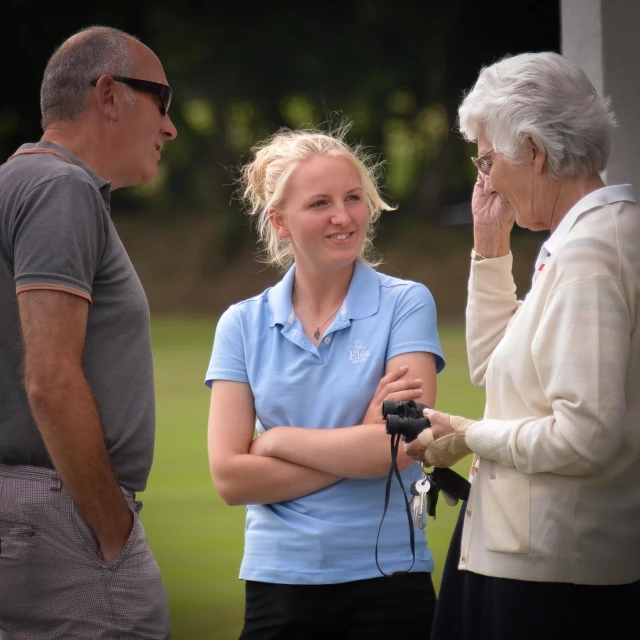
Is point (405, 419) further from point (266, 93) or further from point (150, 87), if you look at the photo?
point (266, 93)

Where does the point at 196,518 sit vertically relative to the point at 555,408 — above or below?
below

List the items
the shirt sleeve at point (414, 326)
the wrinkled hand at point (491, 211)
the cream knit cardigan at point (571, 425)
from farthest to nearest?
the shirt sleeve at point (414, 326) → the wrinkled hand at point (491, 211) → the cream knit cardigan at point (571, 425)

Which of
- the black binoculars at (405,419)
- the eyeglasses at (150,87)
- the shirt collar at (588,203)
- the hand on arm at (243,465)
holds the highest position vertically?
the eyeglasses at (150,87)

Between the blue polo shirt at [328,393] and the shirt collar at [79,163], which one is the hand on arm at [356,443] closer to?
the blue polo shirt at [328,393]

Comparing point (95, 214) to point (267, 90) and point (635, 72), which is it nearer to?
point (635, 72)

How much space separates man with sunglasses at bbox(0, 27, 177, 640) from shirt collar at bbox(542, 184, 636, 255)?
0.98 m

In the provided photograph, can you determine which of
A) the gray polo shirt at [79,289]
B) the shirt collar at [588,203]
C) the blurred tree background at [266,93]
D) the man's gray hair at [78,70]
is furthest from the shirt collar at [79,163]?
the blurred tree background at [266,93]

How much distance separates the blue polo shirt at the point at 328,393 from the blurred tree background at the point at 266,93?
881 inches

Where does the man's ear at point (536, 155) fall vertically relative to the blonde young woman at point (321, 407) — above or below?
above

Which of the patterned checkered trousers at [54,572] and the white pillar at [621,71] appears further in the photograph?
the white pillar at [621,71]

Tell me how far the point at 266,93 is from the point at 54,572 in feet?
91.8

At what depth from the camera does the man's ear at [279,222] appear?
121 inches

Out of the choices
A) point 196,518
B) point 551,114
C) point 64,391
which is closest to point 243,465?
point 64,391

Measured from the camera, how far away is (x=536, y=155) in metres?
2.30
